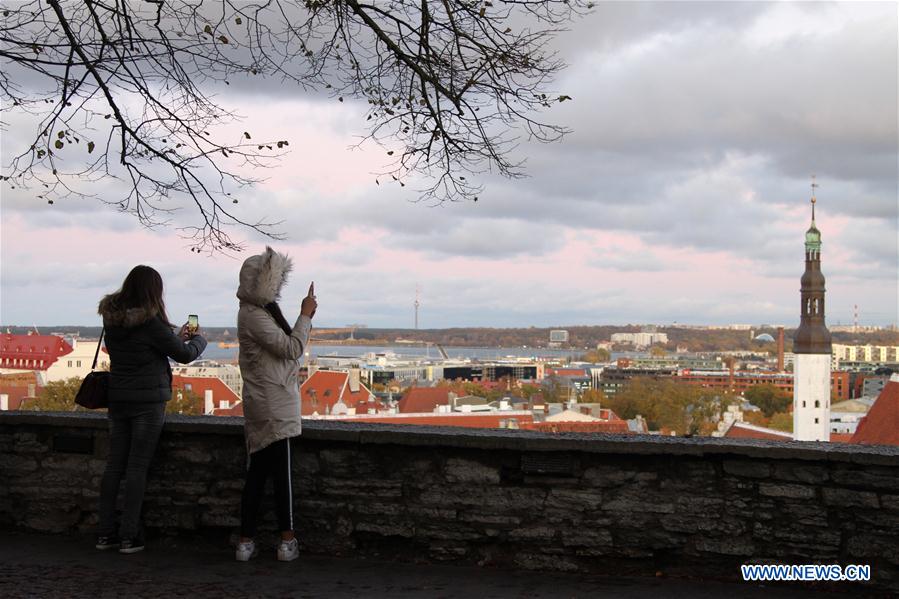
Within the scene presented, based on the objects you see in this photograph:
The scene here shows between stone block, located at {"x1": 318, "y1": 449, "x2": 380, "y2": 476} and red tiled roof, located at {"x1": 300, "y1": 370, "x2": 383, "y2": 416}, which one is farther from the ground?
stone block, located at {"x1": 318, "y1": 449, "x2": 380, "y2": 476}

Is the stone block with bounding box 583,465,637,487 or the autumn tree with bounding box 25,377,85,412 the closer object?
the stone block with bounding box 583,465,637,487

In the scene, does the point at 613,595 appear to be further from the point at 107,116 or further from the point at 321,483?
the point at 107,116

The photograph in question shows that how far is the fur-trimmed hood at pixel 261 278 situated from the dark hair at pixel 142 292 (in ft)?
1.51

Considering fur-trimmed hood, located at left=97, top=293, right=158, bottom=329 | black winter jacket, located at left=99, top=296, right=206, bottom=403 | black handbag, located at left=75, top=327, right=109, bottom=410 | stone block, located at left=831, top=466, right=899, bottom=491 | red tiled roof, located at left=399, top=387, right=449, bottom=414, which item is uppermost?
fur-trimmed hood, located at left=97, top=293, right=158, bottom=329

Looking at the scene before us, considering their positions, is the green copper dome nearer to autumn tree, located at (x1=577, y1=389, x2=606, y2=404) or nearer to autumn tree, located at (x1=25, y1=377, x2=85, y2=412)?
autumn tree, located at (x1=577, y1=389, x2=606, y2=404)

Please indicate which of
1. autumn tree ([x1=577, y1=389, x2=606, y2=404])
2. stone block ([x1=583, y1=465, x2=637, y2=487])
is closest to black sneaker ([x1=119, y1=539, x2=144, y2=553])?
stone block ([x1=583, y1=465, x2=637, y2=487])

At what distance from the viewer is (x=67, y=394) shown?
2912 cm

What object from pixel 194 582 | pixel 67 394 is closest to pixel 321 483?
pixel 194 582

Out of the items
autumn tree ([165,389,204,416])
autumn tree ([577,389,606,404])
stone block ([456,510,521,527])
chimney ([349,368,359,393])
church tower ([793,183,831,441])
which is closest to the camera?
stone block ([456,510,521,527])

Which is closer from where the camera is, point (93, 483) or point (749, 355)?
point (93, 483)

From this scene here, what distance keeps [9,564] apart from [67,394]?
86.9 feet

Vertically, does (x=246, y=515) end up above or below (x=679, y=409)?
above

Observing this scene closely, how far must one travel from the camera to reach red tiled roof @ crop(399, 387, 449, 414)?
51625 millimetres

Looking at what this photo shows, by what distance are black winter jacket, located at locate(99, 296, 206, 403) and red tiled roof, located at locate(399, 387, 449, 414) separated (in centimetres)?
4601
